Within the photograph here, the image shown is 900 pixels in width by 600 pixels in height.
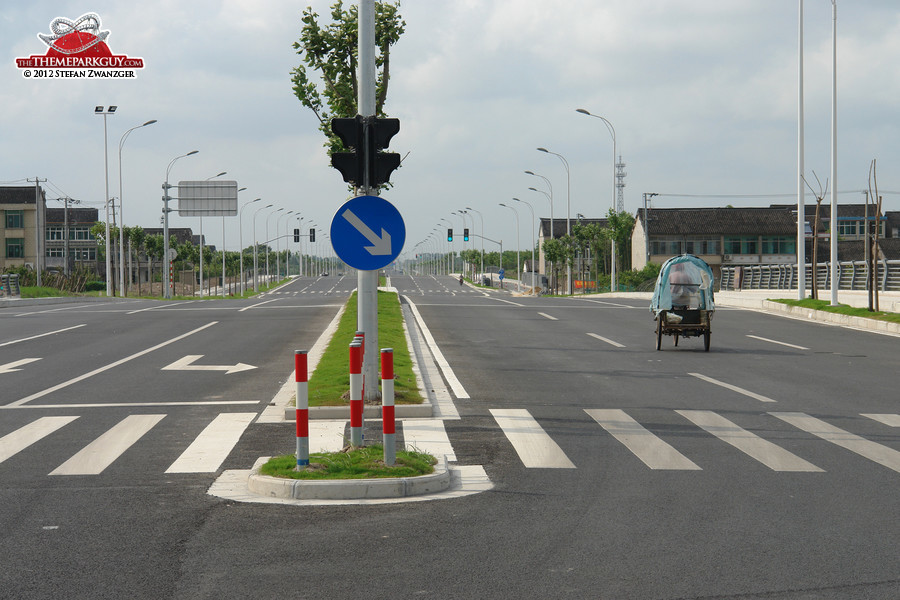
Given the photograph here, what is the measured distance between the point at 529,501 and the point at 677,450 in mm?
2551

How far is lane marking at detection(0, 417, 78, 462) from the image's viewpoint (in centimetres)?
905

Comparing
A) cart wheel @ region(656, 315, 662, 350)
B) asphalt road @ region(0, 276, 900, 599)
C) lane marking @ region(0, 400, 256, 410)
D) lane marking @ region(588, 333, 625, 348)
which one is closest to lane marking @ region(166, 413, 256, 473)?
asphalt road @ region(0, 276, 900, 599)

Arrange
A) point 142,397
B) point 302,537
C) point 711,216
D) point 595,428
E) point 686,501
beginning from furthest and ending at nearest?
point 711,216
point 142,397
point 595,428
point 686,501
point 302,537

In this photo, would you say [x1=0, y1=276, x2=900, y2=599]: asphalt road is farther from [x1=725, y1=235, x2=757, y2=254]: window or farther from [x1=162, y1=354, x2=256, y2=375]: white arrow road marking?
[x1=725, y1=235, x2=757, y2=254]: window

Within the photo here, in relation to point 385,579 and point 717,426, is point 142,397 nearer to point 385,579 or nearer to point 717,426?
point 717,426

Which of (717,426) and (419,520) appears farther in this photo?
(717,426)

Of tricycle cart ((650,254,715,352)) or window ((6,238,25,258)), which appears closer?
tricycle cart ((650,254,715,352))

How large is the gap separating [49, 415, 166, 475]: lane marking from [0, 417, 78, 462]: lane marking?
2.03ft

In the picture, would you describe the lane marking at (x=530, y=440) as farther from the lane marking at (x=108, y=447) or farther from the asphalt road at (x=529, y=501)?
the lane marking at (x=108, y=447)

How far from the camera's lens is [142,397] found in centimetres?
1262

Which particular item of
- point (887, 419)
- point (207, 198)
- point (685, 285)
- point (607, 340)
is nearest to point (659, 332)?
point (685, 285)

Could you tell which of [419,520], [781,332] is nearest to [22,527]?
[419,520]

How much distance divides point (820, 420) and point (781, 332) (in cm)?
1385

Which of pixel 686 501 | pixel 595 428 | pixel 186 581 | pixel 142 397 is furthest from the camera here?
pixel 142 397
